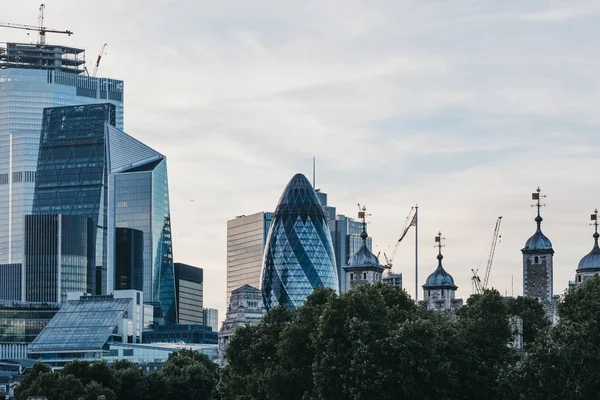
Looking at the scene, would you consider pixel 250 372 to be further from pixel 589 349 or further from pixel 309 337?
pixel 589 349

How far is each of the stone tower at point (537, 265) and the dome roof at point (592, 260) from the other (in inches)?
194

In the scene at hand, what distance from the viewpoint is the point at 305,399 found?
481ft

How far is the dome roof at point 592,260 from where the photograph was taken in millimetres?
191000

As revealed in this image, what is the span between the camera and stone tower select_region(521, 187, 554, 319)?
18788 cm

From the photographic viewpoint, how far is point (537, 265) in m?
188

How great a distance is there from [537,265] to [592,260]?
773 cm

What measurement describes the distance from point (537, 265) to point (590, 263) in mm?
7501

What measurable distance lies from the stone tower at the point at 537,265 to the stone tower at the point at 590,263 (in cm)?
400

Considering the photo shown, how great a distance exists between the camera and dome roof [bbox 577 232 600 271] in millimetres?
191000

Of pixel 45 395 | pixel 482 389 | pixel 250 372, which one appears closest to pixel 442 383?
pixel 482 389

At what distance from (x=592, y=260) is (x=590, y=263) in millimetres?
432

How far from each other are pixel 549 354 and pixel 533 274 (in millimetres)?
64971

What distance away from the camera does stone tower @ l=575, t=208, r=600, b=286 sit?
19025cm

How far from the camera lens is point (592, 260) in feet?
629
